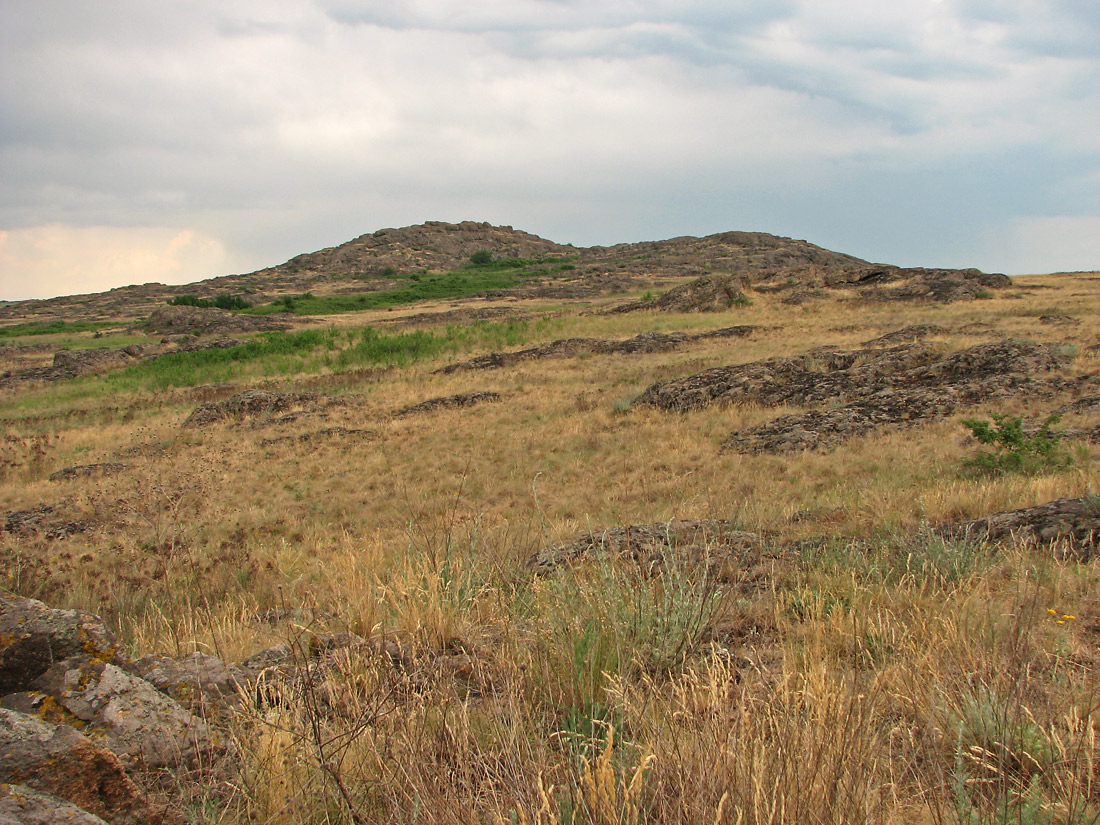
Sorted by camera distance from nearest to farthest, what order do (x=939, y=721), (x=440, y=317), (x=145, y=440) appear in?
(x=939, y=721), (x=145, y=440), (x=440, y=317)

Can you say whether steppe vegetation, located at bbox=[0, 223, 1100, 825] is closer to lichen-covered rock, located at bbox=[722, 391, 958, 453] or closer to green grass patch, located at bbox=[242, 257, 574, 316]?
lichen-covered rock, located at bbox=[722, 391, 958, 453]

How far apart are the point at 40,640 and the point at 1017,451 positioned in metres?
9.20

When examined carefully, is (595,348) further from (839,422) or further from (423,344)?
(839,422)

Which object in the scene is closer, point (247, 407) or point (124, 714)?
point (124, 714)

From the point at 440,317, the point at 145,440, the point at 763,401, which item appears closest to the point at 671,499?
the point at 763,401

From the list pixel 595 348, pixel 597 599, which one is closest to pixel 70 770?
pixel 597 599

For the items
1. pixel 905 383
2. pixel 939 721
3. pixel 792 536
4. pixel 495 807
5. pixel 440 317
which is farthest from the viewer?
pixel 440 317

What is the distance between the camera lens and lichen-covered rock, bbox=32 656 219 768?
1922 millimetres

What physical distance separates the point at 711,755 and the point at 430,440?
12506mm

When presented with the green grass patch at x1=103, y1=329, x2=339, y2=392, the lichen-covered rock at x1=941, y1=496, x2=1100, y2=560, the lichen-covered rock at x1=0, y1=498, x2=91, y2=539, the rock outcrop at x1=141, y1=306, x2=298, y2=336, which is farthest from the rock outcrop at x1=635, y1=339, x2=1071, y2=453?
the rock outcrop at x1=141, y1=306, x2=298, y2=336

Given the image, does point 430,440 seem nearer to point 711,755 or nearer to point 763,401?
point 763,401

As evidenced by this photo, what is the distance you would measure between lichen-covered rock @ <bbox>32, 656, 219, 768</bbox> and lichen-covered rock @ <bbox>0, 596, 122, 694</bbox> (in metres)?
0.06

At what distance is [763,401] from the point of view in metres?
Result: 13.6

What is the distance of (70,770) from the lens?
1.56 m
